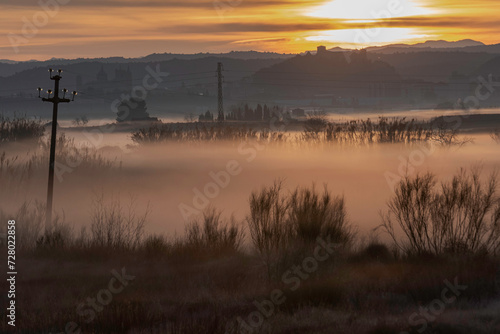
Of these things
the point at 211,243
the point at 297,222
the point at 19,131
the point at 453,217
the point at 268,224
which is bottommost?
the point at 211,243

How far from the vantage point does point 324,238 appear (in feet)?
61.0

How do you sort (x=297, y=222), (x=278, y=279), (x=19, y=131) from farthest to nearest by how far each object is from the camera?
(x=19, y=131) < (x=297, y=222) < (x=278, y=279)

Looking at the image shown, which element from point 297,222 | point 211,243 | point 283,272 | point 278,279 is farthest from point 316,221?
point 278,279

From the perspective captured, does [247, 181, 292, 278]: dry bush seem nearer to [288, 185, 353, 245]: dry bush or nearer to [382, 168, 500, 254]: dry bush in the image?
[288, 185, 353, 245]: dry bush

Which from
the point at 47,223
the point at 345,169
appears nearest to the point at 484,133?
the point at 345,169

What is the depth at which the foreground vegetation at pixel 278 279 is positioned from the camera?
39.4ft

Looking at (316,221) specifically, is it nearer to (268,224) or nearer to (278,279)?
(268,224)

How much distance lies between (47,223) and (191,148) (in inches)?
1743

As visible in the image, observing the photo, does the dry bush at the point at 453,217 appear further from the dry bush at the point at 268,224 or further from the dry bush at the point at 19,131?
the dry bush at the point at 19,131

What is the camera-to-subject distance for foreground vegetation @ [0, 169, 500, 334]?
39.4 ft

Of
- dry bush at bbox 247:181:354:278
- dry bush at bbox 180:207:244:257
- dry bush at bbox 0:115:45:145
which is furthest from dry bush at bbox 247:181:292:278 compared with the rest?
dry bush at bbox 0:115:45:145

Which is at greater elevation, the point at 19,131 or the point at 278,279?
the point at 19,131

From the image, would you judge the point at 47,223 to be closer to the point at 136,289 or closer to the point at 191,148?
the point at 136,289

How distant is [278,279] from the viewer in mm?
15164
